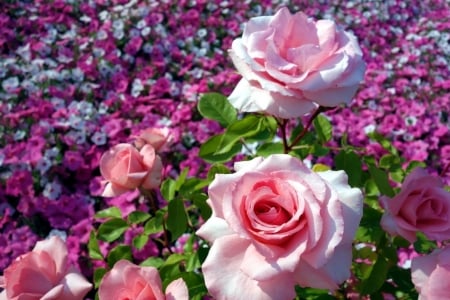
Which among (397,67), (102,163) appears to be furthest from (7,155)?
(397,67)

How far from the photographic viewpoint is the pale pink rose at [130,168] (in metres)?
1.05

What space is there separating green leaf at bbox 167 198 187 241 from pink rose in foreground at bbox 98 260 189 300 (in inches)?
8.2

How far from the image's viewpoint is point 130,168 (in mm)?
1048

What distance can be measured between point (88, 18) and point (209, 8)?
2.38 ft

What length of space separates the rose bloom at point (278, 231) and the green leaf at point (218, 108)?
1.25ft

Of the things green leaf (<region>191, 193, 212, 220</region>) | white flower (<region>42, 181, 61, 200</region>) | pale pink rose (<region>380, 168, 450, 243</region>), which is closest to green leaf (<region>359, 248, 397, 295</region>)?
pale pink rose (<region>380, 168, 450, 243</region>)

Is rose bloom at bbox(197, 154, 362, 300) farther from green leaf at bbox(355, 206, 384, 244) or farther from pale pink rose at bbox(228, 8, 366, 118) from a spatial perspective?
green leaf at bbox(355, 206, 384, 244)

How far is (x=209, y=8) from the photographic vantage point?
3311 mm

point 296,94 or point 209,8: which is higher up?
point 296,94

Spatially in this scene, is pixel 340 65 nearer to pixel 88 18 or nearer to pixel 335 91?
pixel 335 91

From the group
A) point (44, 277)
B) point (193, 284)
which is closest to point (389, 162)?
point (193, 284)

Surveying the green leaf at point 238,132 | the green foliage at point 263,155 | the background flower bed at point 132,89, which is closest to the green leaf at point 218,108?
the green foliage at point 263,155

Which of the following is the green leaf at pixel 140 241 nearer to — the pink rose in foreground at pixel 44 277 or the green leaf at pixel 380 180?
the pink rose in foreground at pixel 44 277

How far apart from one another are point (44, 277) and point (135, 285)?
0.16m
